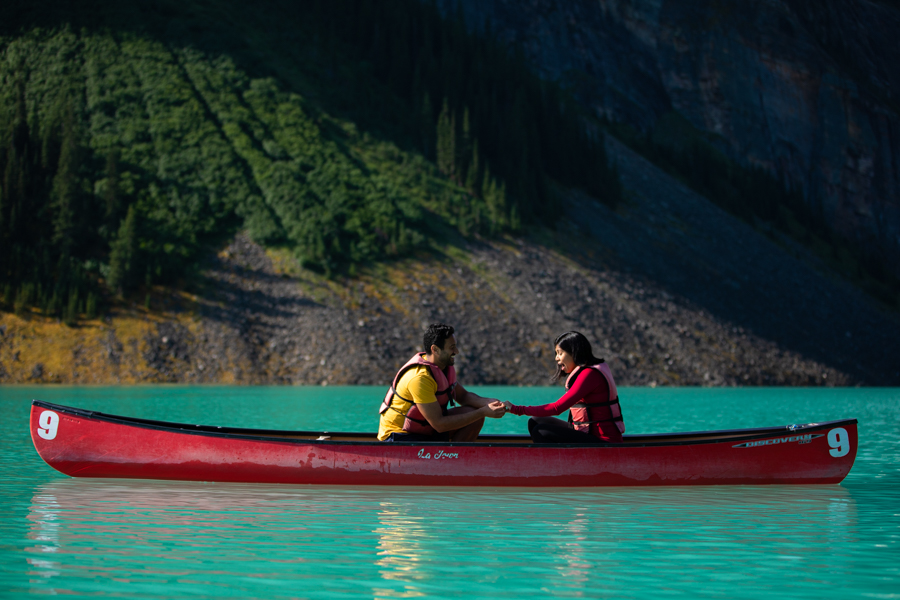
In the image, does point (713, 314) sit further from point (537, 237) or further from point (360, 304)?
point (360, 304)

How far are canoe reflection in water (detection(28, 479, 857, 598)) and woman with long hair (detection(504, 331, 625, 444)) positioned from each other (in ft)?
3.18

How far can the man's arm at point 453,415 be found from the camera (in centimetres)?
1252

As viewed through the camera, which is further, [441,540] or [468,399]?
[468,399]

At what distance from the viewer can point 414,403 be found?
13016 millimetres

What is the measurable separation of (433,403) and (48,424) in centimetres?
702

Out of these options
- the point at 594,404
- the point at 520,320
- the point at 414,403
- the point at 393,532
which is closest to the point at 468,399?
the point at 414,403

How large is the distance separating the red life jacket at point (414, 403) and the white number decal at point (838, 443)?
21.9ft

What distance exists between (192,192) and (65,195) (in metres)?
9.25

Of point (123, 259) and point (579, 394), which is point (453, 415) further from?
point (123, 259)

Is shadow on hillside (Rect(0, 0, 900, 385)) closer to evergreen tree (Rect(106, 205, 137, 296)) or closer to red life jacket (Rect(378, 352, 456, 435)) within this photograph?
evergreen tree (Rect(106, 205, 137, 296))

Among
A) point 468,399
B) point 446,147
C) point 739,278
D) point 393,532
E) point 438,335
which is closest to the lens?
point 393,532

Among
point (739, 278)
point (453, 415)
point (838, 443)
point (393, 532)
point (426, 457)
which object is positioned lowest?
point (393, 532)

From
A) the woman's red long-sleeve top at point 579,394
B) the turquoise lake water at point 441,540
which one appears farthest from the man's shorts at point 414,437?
the woman's red long-sleeve top at point 579,394

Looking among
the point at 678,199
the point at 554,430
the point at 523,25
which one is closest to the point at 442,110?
the point at 678,199
